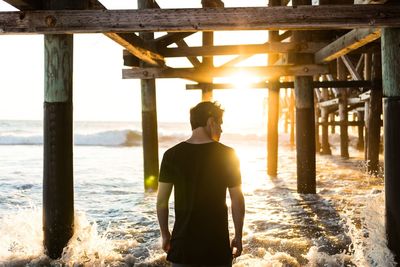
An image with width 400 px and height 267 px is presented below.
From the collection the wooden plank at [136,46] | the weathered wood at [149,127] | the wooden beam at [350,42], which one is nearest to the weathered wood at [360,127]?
the wooden beam at [350,42]

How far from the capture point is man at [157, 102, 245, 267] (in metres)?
2.19

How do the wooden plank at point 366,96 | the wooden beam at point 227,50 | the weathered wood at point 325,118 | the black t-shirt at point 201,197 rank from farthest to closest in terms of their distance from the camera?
the weathered wood at point 325,118
the wooden plank at point 366,96
the wooden beam at point 227,50
the black t-shirt at point 201,197

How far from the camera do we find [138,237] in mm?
5336

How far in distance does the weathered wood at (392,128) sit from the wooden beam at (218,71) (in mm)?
3017

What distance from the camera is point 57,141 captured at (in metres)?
4.02

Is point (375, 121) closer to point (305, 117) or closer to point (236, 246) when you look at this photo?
point (305, 117)

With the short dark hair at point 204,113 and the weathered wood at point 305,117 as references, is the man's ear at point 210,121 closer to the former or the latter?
the short dark hair at point 204,113

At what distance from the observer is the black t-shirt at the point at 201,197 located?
2.19m

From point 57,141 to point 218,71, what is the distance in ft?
14.5

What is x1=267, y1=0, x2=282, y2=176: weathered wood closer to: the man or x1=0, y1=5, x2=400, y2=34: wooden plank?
x1=0, y1=5, x2=400, y2=34: wooden plank

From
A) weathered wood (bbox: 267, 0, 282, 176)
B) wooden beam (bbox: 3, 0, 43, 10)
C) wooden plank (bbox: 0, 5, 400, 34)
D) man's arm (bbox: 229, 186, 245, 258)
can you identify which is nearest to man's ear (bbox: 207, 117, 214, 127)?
man's arm (bbox: 229, 186, 245, 258)

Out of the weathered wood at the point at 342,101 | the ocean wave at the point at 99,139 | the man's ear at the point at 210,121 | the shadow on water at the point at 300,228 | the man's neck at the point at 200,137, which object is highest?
the weathered wood at the point at 342,101

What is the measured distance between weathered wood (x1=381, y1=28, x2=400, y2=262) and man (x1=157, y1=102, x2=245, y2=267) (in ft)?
7.27

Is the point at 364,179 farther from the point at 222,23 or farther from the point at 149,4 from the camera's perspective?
the point at 222,23
